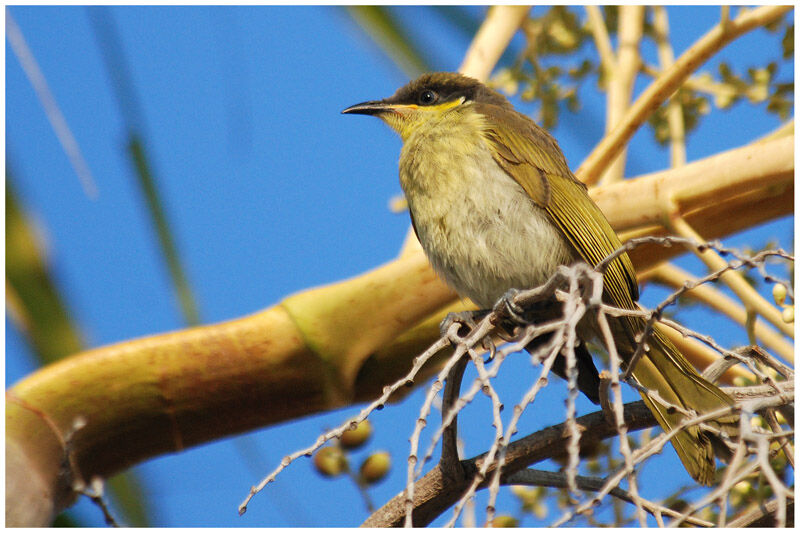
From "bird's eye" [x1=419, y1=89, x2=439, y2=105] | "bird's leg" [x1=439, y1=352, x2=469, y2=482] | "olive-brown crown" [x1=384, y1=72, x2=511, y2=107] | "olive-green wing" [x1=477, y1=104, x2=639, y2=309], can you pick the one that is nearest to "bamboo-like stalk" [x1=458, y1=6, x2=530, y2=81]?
"olive-brown crown" [x1=384, y1=72, x2=511, y2=107]

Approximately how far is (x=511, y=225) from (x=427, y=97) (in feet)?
2.98

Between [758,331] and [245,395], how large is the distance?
162cm

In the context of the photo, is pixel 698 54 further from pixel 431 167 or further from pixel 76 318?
pixel 76 318

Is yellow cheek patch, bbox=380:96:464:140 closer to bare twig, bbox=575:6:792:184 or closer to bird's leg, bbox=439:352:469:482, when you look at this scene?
bare twig, bbox=575:6:792:184

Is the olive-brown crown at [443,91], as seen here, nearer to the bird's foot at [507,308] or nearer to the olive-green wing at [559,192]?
the olive-green wing at [559,192]

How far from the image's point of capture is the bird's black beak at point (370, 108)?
344cm

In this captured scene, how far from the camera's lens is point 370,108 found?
136 inches

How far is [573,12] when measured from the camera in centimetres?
363

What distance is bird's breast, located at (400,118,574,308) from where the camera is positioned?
2.75m

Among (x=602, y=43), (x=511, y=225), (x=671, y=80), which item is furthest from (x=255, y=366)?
(x=602, y=43)

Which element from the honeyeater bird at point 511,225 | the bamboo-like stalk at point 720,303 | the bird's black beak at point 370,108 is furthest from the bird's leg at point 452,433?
the bird's black beak at point 370,108

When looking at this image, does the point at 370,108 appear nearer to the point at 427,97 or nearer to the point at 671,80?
the point at 427,97

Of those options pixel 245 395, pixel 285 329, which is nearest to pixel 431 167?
pixel 285 329

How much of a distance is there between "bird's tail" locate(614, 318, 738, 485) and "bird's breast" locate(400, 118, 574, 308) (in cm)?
37
